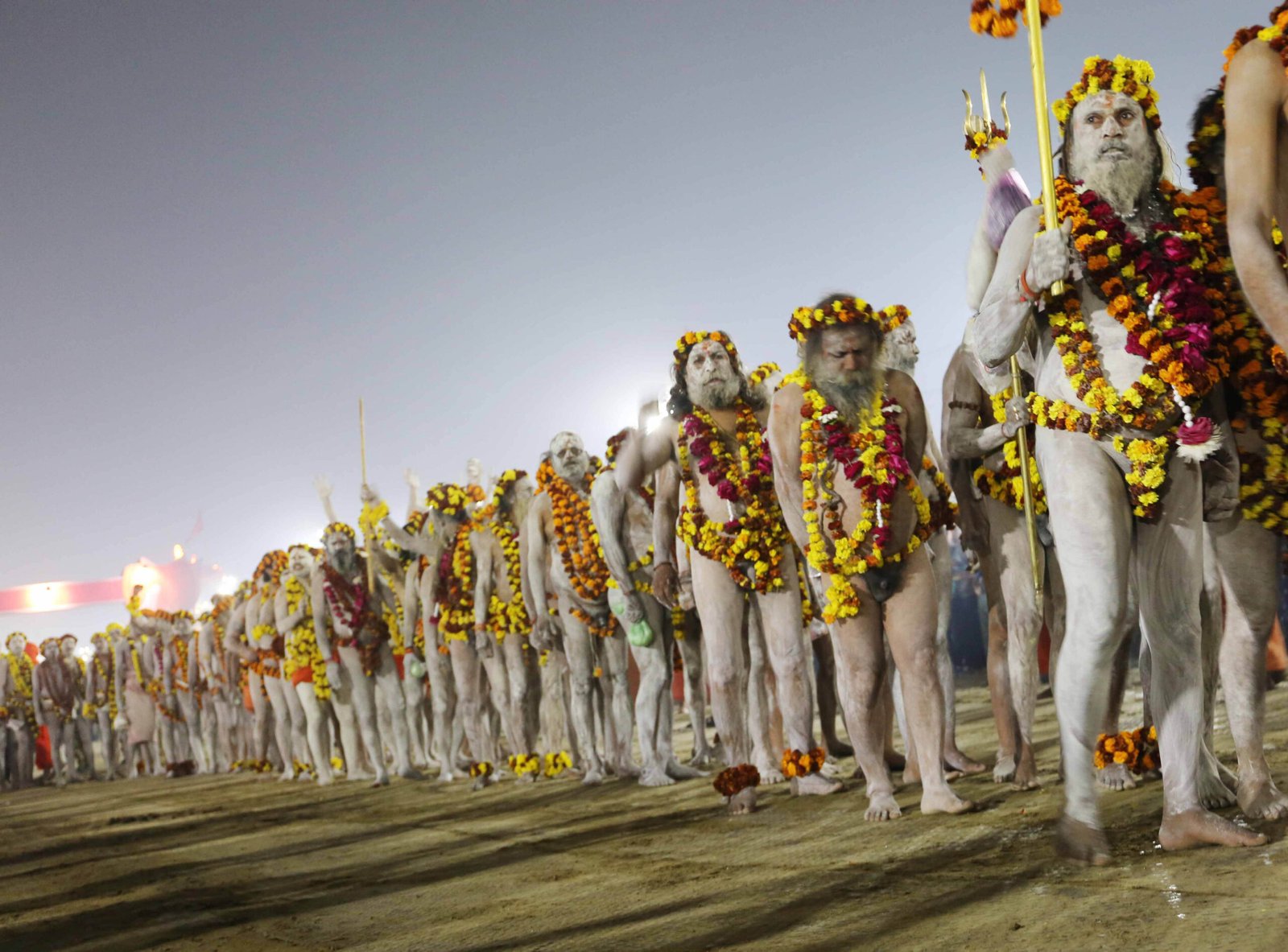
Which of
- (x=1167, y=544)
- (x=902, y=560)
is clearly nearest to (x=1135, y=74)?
(x=1167, y=544)

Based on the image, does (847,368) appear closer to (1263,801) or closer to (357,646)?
(1263,801)

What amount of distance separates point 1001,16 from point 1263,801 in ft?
9.77

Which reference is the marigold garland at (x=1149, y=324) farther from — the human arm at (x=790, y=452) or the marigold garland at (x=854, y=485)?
the human arm at (x=790, y=452)

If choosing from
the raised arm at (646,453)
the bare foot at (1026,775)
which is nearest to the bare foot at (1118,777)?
the bare foot at (1026,775)

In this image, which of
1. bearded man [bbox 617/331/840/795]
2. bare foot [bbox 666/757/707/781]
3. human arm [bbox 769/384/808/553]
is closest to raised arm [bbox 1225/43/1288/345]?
human arm [bbox 769/384/808/553]

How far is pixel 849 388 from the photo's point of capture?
21.1 feet

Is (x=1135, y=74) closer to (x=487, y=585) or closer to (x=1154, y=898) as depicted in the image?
(x=1154, y=898)

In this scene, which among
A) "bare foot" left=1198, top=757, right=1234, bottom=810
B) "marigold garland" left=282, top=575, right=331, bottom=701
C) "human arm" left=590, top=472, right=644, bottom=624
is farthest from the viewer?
"marigold garland" left=282, top=575, right=331, bottom=701

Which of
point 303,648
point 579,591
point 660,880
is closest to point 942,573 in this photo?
point 660,880

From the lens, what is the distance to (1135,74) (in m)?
4.52

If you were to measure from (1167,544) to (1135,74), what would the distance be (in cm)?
163

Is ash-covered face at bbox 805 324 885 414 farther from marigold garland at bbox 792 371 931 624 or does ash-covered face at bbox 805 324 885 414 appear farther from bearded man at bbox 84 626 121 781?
bearded man at bbox 84 626 121 781

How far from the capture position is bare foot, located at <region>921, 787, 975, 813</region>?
19.4 feet

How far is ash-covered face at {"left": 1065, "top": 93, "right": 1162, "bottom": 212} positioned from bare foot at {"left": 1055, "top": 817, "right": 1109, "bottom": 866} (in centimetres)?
211
